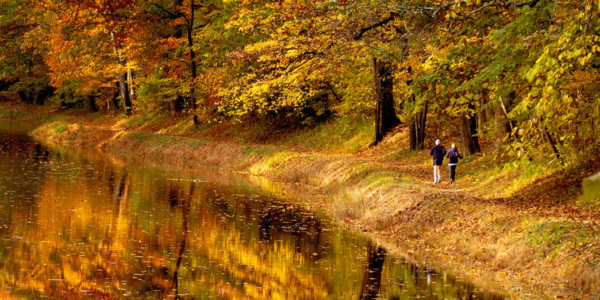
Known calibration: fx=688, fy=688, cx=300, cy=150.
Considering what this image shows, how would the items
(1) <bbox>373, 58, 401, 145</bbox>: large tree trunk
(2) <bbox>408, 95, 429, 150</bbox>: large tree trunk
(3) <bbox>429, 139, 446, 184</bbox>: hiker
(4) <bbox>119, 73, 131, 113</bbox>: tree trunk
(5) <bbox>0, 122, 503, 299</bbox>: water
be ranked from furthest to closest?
1. (4) <bbox>119, 73, 131, 113</bbox>: tree trunk
2. (1) <bbox>373, 58, 401, 145</bbox>: large tree trunk
3. (2) <bbox>408, 95, 429, 150</bbox>: large tree trunk
4. (3) <bbox>429, 139, 446, 184</bbox>: hiker
5. (5) <bbox>0, 122, 503, 299</bbox>: water

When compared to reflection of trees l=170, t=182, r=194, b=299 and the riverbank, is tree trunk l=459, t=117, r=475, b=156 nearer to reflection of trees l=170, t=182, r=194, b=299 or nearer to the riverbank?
the riverbank

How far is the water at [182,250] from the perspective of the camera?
11.5 m

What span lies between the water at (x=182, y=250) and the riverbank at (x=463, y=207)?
122cm

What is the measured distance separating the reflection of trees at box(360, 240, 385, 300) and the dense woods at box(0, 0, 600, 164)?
352 cm

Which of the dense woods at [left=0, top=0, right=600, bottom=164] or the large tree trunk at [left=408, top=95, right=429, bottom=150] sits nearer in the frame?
the dense woods at [left=0, top=0, right=600, bottom=164]

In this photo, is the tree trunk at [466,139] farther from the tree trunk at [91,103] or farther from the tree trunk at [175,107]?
the tree trunk at [91,103]

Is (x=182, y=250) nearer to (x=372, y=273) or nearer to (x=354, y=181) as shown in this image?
(x=372, y=273)

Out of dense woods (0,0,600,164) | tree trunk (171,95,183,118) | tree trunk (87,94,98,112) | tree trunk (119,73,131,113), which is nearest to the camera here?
dense woods (0,0,600,164)

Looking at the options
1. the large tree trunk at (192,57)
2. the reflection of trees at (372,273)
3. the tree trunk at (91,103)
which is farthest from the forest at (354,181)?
the tree trunk at (91,103)

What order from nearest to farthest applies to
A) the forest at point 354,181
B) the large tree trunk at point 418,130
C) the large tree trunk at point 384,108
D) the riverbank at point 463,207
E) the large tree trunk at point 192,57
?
the forest at point 354,181, the riverbank at point 463,207, the large tree trunk at point 418,130, the large tree trunk at point 384,108, the large tree trunk at point 192,57

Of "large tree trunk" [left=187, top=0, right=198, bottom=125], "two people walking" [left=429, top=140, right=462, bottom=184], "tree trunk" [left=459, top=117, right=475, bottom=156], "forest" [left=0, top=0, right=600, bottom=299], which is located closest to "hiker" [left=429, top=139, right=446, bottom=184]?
"two people walking" [left=429, top=140, right=462, bottom=184]

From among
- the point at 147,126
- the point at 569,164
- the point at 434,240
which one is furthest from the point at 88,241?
the point at 147,126

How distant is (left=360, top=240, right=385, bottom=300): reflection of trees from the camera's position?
1213 cm

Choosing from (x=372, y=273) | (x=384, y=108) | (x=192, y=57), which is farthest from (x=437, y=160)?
(x=192, y=57)
